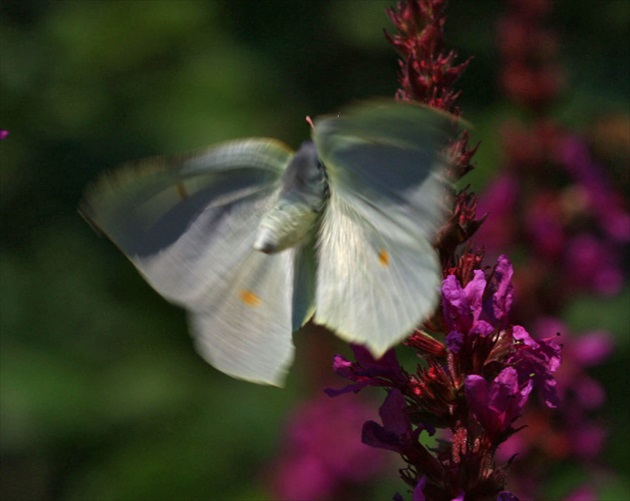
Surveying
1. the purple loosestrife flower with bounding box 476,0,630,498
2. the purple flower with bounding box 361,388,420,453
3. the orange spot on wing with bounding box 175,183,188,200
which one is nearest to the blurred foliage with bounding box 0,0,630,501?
the purple loosestrife flower with bounding box 476,0,630,498

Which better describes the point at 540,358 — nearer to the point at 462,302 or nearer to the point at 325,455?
the point at 462,302

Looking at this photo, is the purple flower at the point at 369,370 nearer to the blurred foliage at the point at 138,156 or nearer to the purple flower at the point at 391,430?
the purple flower at the point at 391,430

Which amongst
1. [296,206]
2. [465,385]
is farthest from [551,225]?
[465,385]

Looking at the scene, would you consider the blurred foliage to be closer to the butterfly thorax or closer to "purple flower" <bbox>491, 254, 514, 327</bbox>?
the butterfly thorax

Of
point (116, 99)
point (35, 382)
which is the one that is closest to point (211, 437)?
point (35, 382)

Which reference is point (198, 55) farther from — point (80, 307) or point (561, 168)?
point (561, 168)

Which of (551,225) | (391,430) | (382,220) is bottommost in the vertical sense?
(551,225)
